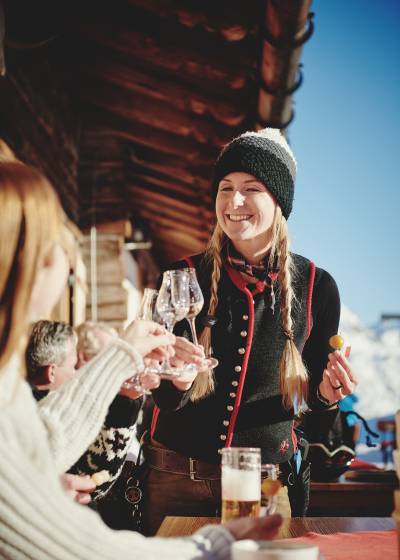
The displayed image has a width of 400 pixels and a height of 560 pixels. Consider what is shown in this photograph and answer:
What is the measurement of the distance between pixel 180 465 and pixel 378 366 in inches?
1273

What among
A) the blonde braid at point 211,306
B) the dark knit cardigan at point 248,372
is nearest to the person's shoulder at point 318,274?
the dark knit cardigan at point 248,372

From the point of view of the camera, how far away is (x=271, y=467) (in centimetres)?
152

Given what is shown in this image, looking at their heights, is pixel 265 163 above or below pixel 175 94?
below

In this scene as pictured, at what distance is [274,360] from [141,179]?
5.44 meters

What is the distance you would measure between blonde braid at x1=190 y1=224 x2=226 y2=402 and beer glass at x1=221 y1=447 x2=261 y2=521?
599mm

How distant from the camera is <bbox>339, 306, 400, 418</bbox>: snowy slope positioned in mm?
31422

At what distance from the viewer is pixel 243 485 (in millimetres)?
1446

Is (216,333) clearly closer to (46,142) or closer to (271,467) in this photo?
(271,467)

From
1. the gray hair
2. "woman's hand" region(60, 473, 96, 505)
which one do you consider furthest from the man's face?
"woman's hand" region(60, 473, 96, 505)

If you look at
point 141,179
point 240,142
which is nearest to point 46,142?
point 141,179

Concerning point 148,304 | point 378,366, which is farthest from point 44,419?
point 378,366

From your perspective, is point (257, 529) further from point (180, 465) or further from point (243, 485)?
point (180, 465)

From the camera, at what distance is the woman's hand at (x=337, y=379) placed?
6.39ft

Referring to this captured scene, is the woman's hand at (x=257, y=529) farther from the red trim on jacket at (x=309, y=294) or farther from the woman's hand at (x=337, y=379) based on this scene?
the red trim on jacket at (x=309, y=294)
